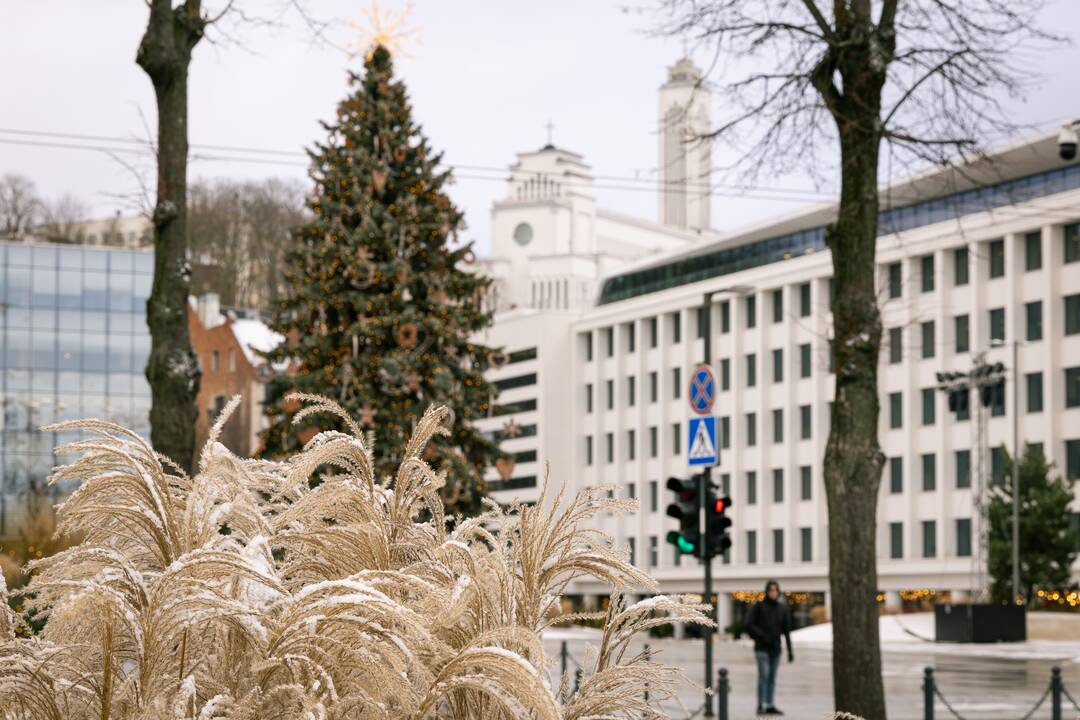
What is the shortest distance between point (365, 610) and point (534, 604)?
0.71m

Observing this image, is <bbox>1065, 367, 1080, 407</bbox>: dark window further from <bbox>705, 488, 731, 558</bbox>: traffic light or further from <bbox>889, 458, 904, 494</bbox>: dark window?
<bbox>705, 488, 731, 558</bbox>: traffic light

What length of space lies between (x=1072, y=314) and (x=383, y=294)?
43.3 meters

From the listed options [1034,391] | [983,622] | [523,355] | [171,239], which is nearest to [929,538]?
[1034,391]

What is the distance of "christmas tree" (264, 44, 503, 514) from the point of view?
3106 cm

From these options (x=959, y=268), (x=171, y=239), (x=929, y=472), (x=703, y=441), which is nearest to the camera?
(x=171, y=239)

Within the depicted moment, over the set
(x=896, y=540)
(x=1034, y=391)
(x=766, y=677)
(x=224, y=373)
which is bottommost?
(x=766, y=677)

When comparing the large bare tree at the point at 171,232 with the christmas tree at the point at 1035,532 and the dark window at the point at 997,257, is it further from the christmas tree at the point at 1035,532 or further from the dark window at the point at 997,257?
the dark window at the point at 997,257

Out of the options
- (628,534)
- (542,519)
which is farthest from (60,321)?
(542,519)

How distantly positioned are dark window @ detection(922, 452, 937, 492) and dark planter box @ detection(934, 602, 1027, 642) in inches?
931

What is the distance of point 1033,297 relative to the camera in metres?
69.1

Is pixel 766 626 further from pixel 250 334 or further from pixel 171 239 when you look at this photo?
pixel 250 334

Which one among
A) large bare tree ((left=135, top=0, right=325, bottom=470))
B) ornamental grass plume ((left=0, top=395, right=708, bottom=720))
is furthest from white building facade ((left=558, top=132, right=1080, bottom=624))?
ornamental grass plume ((left=0, top=395, right=708, bottom=720))

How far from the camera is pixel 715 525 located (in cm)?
2102

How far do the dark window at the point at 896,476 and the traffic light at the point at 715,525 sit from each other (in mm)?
55594
